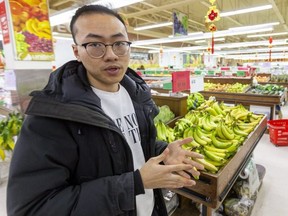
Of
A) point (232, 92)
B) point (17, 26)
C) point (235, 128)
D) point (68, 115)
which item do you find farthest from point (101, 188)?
point (232, 92)

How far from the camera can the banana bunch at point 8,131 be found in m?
3.03

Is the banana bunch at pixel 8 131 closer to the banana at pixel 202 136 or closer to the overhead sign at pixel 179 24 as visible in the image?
the banana at pixel 202 136

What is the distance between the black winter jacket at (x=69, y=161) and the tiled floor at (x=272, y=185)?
1.84 m

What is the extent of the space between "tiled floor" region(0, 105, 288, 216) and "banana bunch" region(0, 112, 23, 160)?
0.59 meters

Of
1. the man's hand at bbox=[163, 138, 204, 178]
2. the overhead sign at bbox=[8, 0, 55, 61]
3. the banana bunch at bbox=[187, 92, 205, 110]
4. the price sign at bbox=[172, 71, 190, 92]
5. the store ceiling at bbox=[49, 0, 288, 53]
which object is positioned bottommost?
the banana bunch at bbox=[187, 92, 205, 110]

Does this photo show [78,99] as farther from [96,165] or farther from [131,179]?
[131,179]

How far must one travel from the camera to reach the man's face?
920 mm

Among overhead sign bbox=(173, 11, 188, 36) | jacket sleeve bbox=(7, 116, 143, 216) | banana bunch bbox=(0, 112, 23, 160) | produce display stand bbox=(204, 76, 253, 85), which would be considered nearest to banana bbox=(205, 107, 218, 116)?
jacket sleeve bbox=(7, 116, 143, 216)

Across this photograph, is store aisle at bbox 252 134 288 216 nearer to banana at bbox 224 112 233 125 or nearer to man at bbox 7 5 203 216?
banana at bbox 224 112 233 125

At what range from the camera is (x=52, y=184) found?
0.73 meters

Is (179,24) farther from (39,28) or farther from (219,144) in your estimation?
(219,144)

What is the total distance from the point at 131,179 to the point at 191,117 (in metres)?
1.95

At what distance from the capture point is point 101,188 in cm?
75

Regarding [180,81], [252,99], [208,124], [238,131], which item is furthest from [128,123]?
[252,99]
